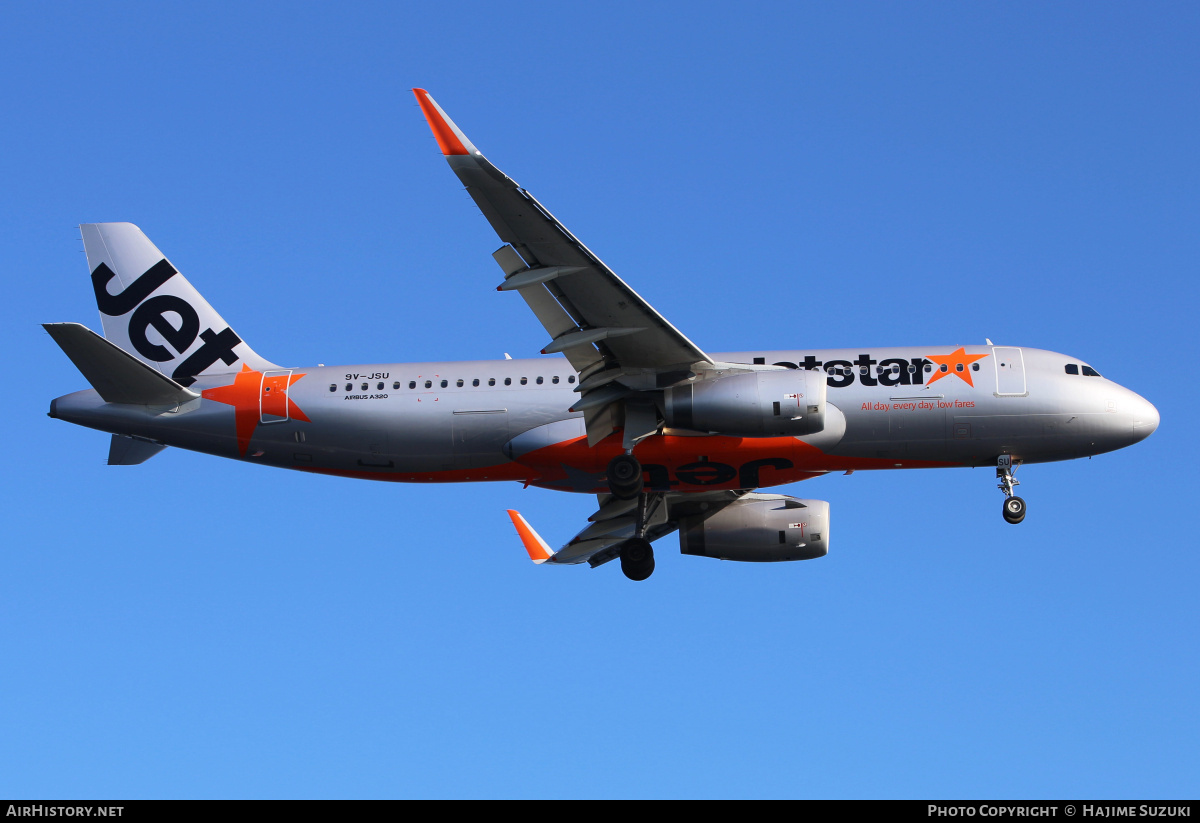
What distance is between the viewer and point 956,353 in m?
36.9

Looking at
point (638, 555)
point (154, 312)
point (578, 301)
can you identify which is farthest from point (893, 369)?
point (154, 312)

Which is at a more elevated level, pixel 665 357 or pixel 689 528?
pixel 665 357

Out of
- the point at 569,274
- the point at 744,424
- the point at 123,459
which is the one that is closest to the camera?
the point at 569,274

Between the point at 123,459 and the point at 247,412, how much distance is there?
4326mm

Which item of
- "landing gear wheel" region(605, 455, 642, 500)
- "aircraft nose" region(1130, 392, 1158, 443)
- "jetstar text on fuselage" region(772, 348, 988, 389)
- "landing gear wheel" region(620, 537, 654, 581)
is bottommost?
"landing gear wheel" region(620, 537, 654, 581)

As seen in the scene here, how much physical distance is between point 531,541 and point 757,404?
14.1m

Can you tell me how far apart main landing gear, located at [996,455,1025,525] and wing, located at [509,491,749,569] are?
8.28 meters

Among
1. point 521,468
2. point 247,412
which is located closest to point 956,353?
point 521,468

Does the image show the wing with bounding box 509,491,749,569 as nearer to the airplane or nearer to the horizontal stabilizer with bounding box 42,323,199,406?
the airplane

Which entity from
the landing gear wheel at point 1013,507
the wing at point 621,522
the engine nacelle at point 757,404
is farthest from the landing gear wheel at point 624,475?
the landing gear wheel at point 1013,507

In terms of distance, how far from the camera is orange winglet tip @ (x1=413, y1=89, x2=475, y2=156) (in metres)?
27.1

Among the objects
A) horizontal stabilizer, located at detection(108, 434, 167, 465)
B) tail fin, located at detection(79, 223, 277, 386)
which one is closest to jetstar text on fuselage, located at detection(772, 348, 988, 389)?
tail fin, located at detection(79, 223, 277, 386)

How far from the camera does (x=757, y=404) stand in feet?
109
